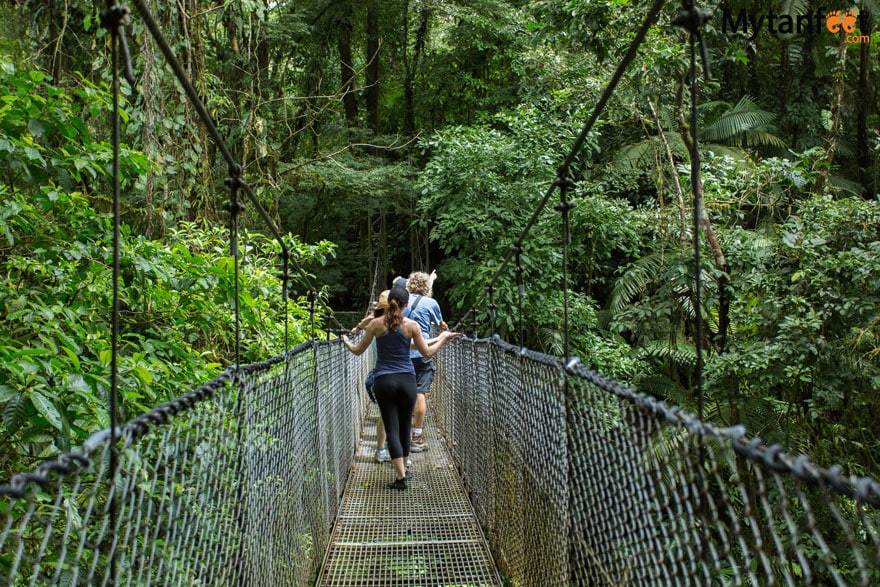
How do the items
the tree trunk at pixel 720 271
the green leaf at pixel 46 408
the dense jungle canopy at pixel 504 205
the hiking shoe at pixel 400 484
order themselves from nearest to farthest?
the green leaf at pixel 46 408
the dense jungle canopy at pixel 504 205
the hiking shoe at pixel 400 484
the tree trunk at pixel 720 271

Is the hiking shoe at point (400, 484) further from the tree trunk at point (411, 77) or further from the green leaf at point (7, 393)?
the tree trunk at point (411, 77)

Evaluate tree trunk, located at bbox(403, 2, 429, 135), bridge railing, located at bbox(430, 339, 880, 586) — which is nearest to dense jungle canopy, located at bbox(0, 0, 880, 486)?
bridge railing, located at bbox(430, 339, 880, 586)

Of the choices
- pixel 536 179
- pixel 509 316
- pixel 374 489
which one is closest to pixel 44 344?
pixel 374 489

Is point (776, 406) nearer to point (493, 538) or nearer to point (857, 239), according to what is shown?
point (857, 239)

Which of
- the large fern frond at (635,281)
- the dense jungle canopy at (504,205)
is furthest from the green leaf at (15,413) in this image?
the large fern frond at (635,281)

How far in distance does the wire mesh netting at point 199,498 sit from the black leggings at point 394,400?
1.67 feet

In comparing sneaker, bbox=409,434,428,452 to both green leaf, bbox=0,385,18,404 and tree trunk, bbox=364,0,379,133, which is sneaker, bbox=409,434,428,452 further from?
tree trunk, bbox=364,0,379,133

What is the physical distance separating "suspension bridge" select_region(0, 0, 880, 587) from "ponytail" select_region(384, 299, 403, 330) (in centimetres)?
29

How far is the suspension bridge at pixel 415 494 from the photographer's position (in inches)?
29.2

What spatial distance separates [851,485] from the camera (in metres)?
0.52

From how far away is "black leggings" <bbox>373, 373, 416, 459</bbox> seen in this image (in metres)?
2.81

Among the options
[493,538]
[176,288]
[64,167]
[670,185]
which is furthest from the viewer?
[670,185]

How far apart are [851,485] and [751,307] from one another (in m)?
3.85

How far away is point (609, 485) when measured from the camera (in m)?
1.16
